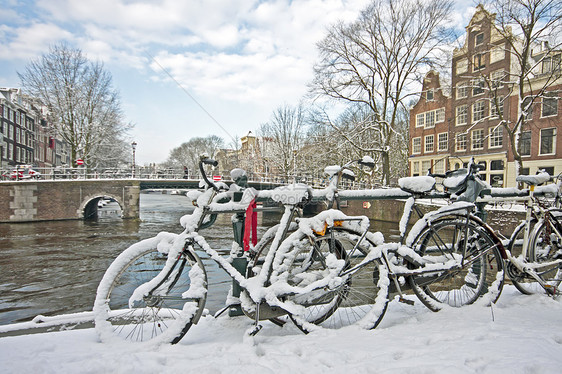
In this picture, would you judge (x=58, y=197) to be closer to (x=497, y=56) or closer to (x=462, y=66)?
(x=462, y=66)

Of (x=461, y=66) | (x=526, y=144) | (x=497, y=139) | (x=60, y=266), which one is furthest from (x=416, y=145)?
(x=60, y=266)

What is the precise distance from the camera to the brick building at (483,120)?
21.2 m

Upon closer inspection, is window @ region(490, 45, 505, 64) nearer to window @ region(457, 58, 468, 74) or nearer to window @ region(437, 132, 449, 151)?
window @ region(457, 58, 468, 74)

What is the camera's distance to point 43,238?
47.1ft

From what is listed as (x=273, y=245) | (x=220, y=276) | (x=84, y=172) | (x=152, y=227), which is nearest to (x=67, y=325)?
(x=273, y=245)

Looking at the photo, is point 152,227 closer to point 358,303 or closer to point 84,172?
point 84,172

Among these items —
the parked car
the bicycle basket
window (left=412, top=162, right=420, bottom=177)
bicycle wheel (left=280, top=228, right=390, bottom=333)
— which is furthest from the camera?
window (left=412, top=162, right=420, bottom=177)

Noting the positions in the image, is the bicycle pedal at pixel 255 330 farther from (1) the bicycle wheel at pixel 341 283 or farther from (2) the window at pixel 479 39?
(2) the window at pixel 479 39

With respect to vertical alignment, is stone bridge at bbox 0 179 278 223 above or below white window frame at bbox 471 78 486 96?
below

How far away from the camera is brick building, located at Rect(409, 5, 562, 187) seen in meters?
21.2

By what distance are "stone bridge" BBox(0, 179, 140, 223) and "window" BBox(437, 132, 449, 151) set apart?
961 inches

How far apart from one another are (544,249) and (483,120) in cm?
2094

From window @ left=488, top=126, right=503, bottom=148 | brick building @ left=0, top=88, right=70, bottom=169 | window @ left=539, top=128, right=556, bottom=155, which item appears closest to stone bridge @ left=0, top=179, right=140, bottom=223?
brick building @ left=0, top=88, right=70, bottom=169

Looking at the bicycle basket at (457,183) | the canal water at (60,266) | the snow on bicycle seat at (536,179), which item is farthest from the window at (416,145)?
the bicycle basket at (457,183)
